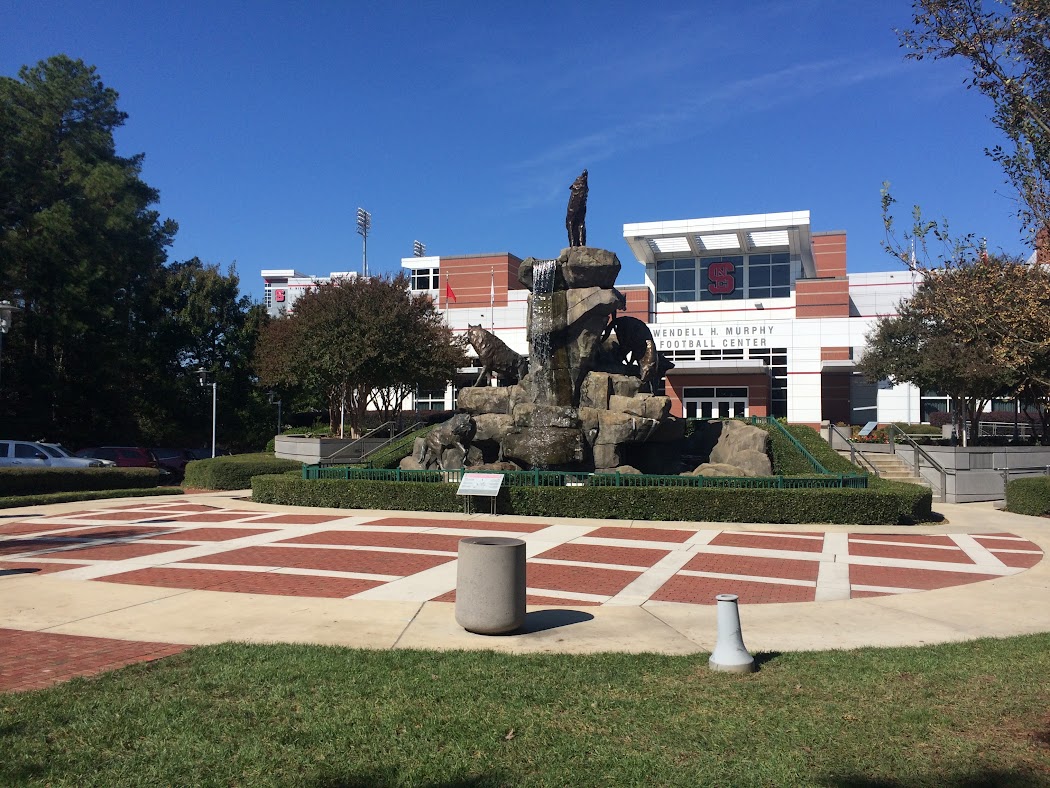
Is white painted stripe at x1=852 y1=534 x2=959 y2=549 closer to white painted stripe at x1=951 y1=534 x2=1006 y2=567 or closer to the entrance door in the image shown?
white painted stripe at x1=951 y1=534 x2=1006 y2=567

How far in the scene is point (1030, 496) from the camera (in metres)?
19.2

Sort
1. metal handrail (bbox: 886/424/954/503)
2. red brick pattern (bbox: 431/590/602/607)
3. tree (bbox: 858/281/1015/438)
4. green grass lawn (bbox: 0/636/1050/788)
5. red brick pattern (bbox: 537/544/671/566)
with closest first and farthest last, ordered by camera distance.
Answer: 1. green grass lawn (bbox: 0/636/1050/788)
2. red brick pattern (bbox: 431/590/602/607)
3. red brick pattern (bbox: 537/544/671/566)
4. metal handrail (bbox: 886/424/954/503)
5. tree (bbox: 858/281/1015/438)

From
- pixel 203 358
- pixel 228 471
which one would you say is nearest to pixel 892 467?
pixel 228 471

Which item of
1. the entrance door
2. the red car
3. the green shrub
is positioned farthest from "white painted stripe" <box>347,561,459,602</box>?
the entrance door

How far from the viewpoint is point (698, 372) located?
46.0 meters

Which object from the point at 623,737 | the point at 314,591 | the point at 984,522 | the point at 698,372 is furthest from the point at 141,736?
the point at 698,372

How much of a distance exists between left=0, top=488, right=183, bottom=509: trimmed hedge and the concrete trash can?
1694 centimetres

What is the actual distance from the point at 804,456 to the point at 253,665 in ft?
68.0

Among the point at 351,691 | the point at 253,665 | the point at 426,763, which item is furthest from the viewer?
the point at 253,665

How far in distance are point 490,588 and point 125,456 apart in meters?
26.3

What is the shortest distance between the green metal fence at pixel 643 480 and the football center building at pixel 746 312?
25453 mm

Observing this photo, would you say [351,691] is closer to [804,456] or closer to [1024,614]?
[1024,614]

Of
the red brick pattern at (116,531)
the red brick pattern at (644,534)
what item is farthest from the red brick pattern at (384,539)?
the red brick pattern at (116,531)

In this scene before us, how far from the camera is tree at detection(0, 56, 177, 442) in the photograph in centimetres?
3288
